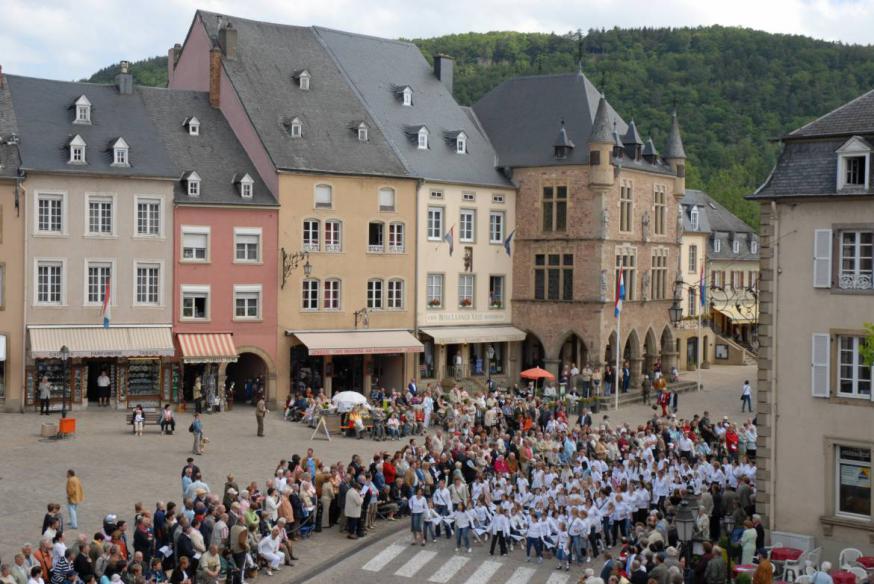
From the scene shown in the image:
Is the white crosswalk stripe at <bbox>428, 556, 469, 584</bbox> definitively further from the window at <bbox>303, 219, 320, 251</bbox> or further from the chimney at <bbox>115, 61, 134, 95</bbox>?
the chimney at <bbox>115, 61, 134, 95</bbox>

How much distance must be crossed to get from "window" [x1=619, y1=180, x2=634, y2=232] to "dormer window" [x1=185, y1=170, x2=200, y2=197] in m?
21.3

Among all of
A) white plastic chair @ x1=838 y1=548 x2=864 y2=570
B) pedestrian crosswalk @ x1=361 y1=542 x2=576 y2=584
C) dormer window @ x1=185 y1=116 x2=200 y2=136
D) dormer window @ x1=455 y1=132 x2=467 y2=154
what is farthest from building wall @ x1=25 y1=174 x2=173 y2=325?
white plastic chair @ x1=838 y1=548 x2=864 y2=570

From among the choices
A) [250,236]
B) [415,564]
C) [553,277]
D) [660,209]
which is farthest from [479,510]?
[660,209]

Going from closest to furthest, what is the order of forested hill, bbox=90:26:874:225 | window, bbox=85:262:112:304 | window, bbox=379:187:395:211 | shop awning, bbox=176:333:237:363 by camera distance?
window, bbox=85:262:112:304, shop awning, bbox=176:333:237:363, window, bbox=379:187:395:211, forested hill, bbox=90:26:874:225

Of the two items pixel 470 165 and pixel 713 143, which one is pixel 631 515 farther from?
pixel 713 143

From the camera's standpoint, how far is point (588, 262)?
183ft

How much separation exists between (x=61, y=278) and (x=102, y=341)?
2.90m

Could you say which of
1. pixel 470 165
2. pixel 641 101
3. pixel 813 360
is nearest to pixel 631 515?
pixel 813 360

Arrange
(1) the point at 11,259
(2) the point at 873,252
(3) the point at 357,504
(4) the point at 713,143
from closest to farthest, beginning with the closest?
1. (2) the point at 873,252
2. (3) the point at 357,504
3. (1) the point at 11,259
4. (4) the point at 713,143

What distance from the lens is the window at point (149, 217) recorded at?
4616 cm

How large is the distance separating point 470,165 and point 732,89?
5723 cm

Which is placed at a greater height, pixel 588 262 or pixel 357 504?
pixel 588 262

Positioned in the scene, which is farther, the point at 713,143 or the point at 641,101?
the point at 713,143

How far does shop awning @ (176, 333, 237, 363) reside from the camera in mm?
46156
